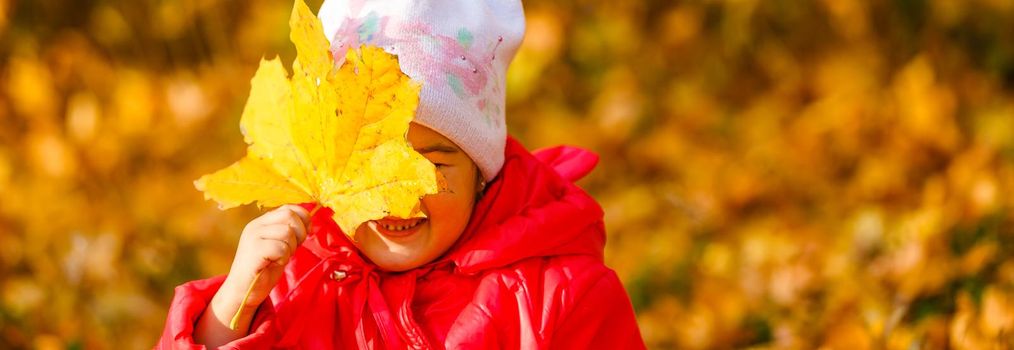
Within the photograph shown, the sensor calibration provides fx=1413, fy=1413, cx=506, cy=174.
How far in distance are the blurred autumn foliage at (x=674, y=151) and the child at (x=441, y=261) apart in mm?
1033

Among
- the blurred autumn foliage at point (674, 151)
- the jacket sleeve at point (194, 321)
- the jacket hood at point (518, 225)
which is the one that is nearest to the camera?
the jacket sleeve at point (194, 321)

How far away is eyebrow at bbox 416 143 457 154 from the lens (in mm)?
1959

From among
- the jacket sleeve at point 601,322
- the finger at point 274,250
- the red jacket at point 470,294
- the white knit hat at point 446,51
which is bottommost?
the jacket sleeve at point 601,322

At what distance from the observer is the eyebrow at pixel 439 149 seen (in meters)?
1.96

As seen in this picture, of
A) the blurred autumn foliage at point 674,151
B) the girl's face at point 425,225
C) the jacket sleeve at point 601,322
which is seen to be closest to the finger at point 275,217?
the girl's face at point 425,225

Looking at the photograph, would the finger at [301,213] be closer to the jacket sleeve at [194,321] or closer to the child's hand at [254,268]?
the child's hand at [254,268]

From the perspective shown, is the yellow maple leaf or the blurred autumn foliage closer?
the yellow maple leaf

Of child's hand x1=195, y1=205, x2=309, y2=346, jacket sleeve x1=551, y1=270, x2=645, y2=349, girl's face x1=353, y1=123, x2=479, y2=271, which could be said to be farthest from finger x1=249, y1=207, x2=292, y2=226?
jacket sleeve x1=551, y1=270, x2=645, y2=349

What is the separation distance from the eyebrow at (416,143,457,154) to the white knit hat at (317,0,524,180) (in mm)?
17

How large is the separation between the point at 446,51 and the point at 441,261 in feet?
0.99

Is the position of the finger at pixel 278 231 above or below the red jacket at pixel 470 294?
above

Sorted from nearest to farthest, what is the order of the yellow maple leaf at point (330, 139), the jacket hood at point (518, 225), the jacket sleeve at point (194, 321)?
the yellow maple leaf at point (330, 139), the jacket sleeve at point (194, 321), the jacket hood at point (518, 225)

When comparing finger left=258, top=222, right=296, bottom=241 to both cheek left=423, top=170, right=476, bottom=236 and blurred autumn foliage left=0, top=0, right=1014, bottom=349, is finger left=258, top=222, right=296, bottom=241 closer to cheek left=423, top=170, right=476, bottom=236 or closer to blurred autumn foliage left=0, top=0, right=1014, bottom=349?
cheek left=423, top=170, right=476, bottom=236

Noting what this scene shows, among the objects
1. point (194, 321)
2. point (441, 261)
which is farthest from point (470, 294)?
point (194, 321)
